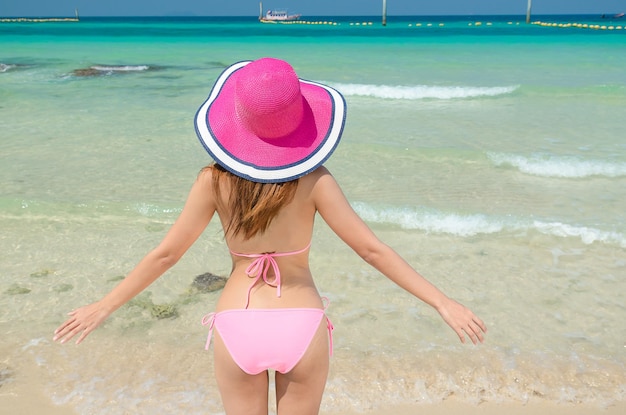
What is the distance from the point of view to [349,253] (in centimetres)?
482

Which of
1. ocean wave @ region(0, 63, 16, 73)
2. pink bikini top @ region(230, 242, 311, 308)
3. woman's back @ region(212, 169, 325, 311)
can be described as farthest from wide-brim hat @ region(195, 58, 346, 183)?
ocean wave @ region(0, 63, 16, 73)

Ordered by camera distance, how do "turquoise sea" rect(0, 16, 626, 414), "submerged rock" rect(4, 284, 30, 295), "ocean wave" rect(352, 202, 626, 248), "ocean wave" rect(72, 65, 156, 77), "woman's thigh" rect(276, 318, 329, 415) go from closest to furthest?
1. "woman's thigh" rect(276, 318, 329, 415)
2. "turquoise sea" rect(0, 16, 626, 414)
3. "submerged rock" rect(4, 284, 30, 295)
4. "ocean wave" rect(352, 202, 626, 248)
5. "ocean wave" rect(72, 65, 156, 77)

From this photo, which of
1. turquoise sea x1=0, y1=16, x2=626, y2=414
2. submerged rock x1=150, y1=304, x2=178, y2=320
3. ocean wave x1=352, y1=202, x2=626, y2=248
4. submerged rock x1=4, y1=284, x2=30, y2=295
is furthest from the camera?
ocean wave x1=352, y1=202, x2=626, y2=248

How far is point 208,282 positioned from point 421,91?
10.7m

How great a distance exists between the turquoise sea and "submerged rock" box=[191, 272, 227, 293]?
0.07 meters

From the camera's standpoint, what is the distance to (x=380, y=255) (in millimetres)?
1884

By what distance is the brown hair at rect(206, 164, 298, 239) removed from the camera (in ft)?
5.75

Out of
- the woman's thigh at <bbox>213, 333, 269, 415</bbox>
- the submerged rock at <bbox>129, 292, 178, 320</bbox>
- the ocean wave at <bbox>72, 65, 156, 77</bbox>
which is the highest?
the woman's thigh at <bbox>213, 333, 269, 415</bbox>

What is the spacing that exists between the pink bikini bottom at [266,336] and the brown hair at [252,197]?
285mm

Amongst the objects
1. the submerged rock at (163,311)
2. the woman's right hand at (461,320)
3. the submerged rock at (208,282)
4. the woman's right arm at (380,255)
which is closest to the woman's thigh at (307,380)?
the woman's right arm at (380,255)

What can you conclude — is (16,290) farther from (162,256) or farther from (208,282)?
(162,256)

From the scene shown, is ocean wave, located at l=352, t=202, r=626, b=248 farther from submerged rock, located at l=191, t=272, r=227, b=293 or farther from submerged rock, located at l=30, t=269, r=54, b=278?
submerged rock, located at l=30, t=269, r=54, b=278

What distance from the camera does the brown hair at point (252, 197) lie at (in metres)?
1.75

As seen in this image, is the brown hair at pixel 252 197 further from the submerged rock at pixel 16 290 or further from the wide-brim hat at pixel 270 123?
the submerged rock at pixel 16 290
